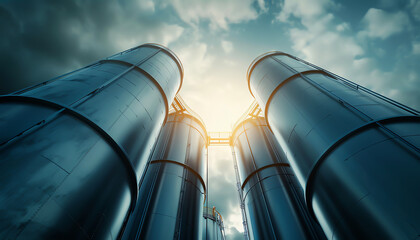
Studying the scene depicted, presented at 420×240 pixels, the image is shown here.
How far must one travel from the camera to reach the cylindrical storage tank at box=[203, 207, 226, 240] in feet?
46.5

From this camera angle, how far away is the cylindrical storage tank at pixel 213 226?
1417 centimetres

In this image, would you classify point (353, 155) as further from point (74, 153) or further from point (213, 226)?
point (213, 226)

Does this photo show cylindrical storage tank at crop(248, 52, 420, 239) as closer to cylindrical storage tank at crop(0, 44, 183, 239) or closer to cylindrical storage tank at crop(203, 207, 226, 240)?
cylindrical storage tank at crop(0, 44, 183, 239)

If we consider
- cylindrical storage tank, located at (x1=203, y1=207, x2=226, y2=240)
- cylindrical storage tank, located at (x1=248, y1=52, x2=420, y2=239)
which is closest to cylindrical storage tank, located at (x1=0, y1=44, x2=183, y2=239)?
cylindrical storage tank, located at (x1=248, y1=52, x2=420, y2=239)

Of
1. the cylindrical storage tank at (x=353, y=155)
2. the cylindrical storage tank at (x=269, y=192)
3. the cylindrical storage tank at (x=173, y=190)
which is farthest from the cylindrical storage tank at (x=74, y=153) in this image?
the cylindrical storage tank at (x=269, y=192)

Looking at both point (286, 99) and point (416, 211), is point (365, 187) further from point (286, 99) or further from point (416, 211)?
point (286, 99)

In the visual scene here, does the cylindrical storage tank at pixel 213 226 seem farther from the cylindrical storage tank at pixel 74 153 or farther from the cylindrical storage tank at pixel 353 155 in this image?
the cylindrical storage tank at pixel 74 153

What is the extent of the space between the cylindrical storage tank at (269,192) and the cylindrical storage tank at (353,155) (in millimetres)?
3233

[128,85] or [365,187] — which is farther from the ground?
[128,85]

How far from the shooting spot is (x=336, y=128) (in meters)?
4.89

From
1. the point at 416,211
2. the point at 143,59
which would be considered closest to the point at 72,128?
the point at 143,59

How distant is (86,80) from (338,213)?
715 centimetres

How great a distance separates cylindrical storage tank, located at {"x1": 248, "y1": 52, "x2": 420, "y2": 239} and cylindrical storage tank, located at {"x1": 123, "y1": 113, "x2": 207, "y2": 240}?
200 inches

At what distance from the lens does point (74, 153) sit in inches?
140
